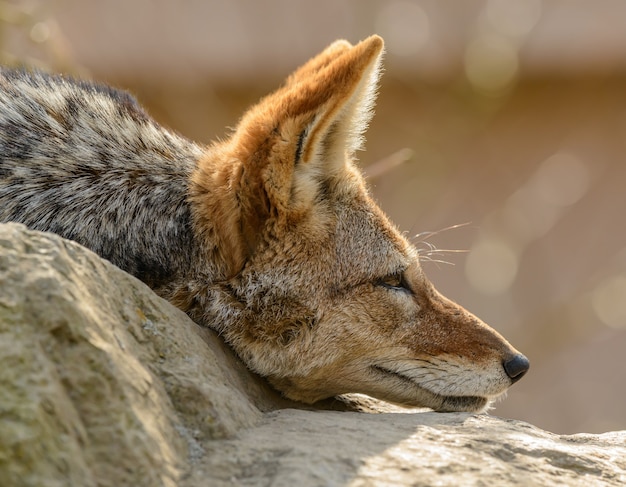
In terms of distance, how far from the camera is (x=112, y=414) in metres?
2.36

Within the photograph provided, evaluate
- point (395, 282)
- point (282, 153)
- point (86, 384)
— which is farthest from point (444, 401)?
point (86, 384)

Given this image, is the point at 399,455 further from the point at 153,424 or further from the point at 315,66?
the point at 315,66

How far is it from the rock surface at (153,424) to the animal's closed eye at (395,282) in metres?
0.87

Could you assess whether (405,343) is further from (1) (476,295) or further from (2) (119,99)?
(1) (476,295)

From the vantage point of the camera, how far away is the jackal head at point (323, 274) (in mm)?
3672

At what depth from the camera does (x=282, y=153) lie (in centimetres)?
369

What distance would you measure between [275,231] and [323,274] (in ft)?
0.88

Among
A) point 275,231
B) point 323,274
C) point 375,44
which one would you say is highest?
point 375,44

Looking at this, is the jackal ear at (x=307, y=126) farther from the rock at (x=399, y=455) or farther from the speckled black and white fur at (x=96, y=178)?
the rock at (x=399, y=455)

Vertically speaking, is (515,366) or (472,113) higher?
(472,113)

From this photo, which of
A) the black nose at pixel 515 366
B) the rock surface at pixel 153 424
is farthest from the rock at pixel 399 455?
the black nose at pixel 515 366

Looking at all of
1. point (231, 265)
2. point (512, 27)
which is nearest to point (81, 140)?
point (231, 265)

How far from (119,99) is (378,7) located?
21.3 ft

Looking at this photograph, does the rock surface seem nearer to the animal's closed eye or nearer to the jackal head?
the jackal head
